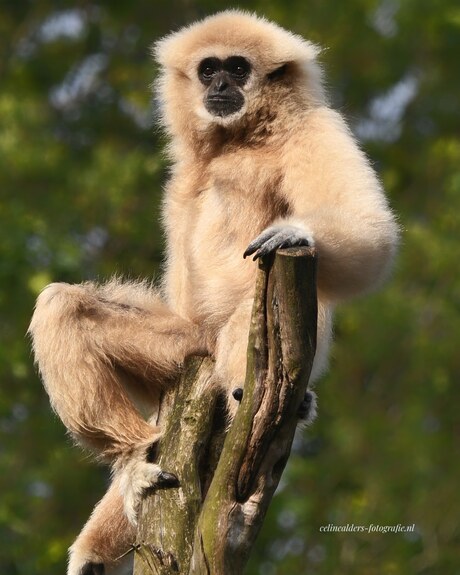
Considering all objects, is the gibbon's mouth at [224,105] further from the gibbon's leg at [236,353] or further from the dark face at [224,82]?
the gibbon's leg at [236,353]

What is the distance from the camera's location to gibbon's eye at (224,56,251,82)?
6.84 meters

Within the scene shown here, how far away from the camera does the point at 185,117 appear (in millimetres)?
6895

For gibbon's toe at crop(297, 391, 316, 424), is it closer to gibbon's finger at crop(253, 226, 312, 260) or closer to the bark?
the bark

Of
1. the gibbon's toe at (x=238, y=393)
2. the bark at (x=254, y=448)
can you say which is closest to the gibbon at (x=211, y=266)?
the gibbon's toe at (x=238, y=393)

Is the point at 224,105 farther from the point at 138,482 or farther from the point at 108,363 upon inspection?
the point at 138,482

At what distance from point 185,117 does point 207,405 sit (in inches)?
79.6

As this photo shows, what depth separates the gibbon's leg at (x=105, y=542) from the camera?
247 inches

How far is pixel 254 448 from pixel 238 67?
2846mm

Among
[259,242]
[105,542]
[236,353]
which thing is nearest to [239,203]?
[236,353]

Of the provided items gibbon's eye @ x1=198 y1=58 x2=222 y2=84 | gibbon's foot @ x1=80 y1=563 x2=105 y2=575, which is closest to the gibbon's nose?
gibbon's eye @ x1=198 y1=58 x2=222 y2=84

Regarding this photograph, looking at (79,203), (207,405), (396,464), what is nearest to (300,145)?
(207,405)

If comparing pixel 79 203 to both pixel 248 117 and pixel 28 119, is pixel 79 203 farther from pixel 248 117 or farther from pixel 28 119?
pixel 248 117

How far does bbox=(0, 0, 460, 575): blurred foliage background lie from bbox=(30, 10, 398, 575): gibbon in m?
3.80

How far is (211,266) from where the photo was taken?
20.4ft
